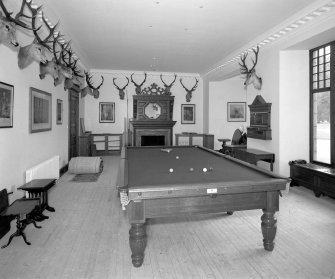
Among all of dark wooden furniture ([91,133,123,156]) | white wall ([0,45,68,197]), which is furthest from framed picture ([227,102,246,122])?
white wall ([0,45,68,197])

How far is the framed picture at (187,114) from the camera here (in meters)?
12.2

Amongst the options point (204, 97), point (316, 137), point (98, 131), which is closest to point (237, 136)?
point (204, 97)

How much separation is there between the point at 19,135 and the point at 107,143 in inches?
259

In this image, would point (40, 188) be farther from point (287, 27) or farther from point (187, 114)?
point (187, 114)

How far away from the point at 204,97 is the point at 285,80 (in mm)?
6026

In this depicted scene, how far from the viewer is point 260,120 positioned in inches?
278

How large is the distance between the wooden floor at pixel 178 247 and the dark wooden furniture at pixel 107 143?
659cm

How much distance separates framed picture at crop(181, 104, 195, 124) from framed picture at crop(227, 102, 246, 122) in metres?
1.61

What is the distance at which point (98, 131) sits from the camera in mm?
11594

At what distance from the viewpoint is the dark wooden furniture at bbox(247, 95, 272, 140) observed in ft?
22.0

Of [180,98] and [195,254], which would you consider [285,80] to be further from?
[180,98]

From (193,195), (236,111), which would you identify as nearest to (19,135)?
(193,195)

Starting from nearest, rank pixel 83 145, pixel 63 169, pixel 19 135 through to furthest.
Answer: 1. pixel 19 135
2. pixel 63 169
3. pixel 83 145

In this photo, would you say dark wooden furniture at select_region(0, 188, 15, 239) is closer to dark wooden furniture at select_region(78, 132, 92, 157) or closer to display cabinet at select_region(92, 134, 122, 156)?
dark wooden furniture at select_region(78, 132, 92, 157)
